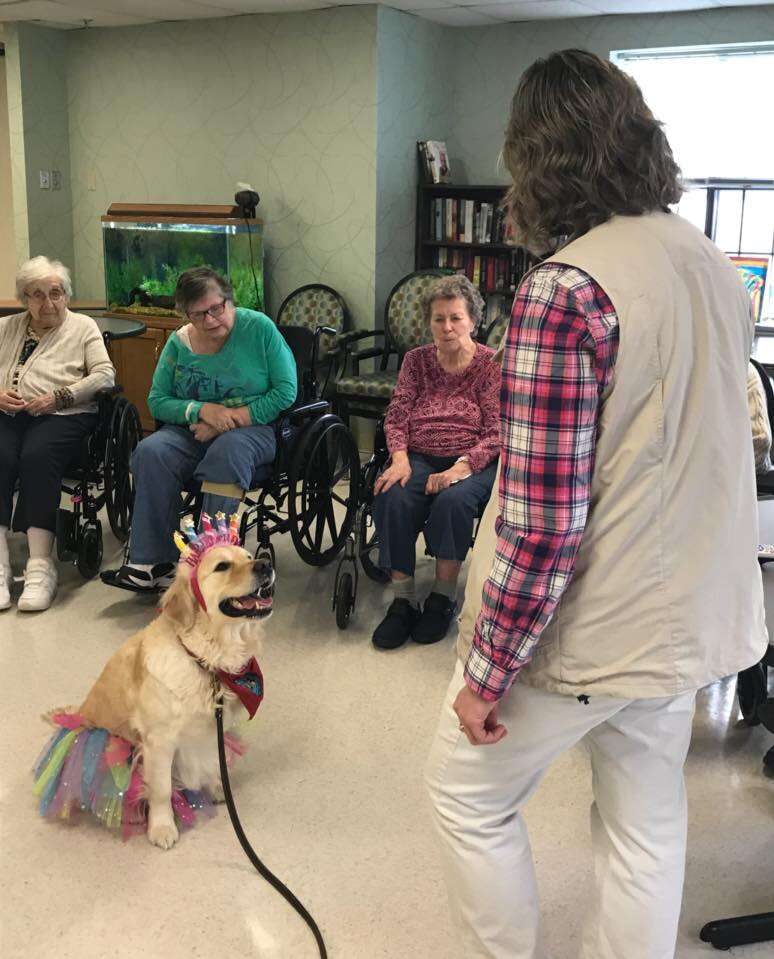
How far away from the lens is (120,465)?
3.51m

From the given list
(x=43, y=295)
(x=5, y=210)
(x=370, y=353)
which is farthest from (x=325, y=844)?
(x=5, y=210)

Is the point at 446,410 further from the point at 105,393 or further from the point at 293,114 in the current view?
the point at 293,114

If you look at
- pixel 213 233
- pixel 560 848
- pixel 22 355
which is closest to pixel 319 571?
pixel 22 355

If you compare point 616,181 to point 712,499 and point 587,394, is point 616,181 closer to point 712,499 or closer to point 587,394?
point 587,394

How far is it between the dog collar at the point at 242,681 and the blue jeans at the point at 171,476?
103 centimetres

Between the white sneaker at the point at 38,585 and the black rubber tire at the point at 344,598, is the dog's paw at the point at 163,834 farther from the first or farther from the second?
the white sneaker at the point at 38,585

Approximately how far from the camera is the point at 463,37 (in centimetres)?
522

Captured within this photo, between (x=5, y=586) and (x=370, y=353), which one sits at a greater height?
(x=370, y=353)

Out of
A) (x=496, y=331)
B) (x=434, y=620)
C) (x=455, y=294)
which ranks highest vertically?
(x=455, y=294)

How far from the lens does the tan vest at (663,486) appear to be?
1104 mm

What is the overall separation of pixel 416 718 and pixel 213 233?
131 inches

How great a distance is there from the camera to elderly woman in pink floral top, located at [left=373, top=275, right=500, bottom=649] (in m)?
2.92

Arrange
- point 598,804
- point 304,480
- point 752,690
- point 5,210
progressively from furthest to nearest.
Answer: point 5,210
point 304,480
point 752,690
point 598,804

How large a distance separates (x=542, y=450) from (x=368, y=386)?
368 centimetres
